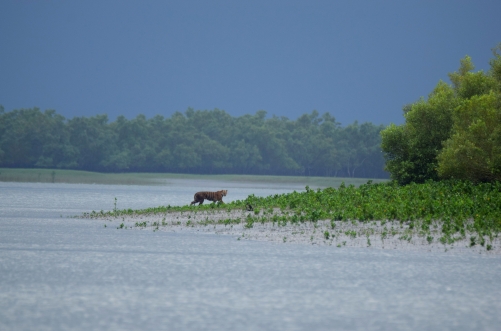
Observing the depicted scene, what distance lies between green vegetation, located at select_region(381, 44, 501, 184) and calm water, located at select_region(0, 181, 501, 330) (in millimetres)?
16975

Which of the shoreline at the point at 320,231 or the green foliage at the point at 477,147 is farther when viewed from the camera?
the green foliage at the point at 477,147

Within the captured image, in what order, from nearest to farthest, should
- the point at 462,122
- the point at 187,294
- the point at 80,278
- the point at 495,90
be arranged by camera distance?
the point at 187,294
the point at 80,278
the point at 462,122
the point at 495,90

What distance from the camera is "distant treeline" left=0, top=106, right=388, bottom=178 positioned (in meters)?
158

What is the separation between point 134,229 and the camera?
2992 cm

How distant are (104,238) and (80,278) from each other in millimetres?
9099

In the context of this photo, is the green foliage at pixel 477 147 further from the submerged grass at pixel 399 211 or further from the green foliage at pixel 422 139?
the green foliage at pixel 422 139

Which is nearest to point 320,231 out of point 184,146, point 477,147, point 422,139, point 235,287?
point 235,287

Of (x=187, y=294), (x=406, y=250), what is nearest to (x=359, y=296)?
(x=187, y=294)

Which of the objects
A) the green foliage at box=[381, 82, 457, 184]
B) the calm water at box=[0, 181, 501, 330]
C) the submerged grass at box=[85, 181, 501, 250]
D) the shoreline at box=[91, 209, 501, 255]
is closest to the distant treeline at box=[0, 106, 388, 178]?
the green foliage at box=[381, 82, 457, 184]

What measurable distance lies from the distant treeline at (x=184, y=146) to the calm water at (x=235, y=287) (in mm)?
136664

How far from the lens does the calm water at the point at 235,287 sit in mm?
12781

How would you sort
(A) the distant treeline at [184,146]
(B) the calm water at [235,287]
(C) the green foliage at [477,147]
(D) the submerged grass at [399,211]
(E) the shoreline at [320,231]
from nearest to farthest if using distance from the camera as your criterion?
(B) the calm water at [235,287] < (E) the shoreline at [320,231] < (D) the submerged grass at [399,211] < (C) the green foliage at [477,147] < (A) the distant treeline at [184,146]

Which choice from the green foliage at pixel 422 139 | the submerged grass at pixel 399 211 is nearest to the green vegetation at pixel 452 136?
the green foliage at pixel 422 139

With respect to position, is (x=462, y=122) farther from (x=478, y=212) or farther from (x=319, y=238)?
(x=319, y=238)
